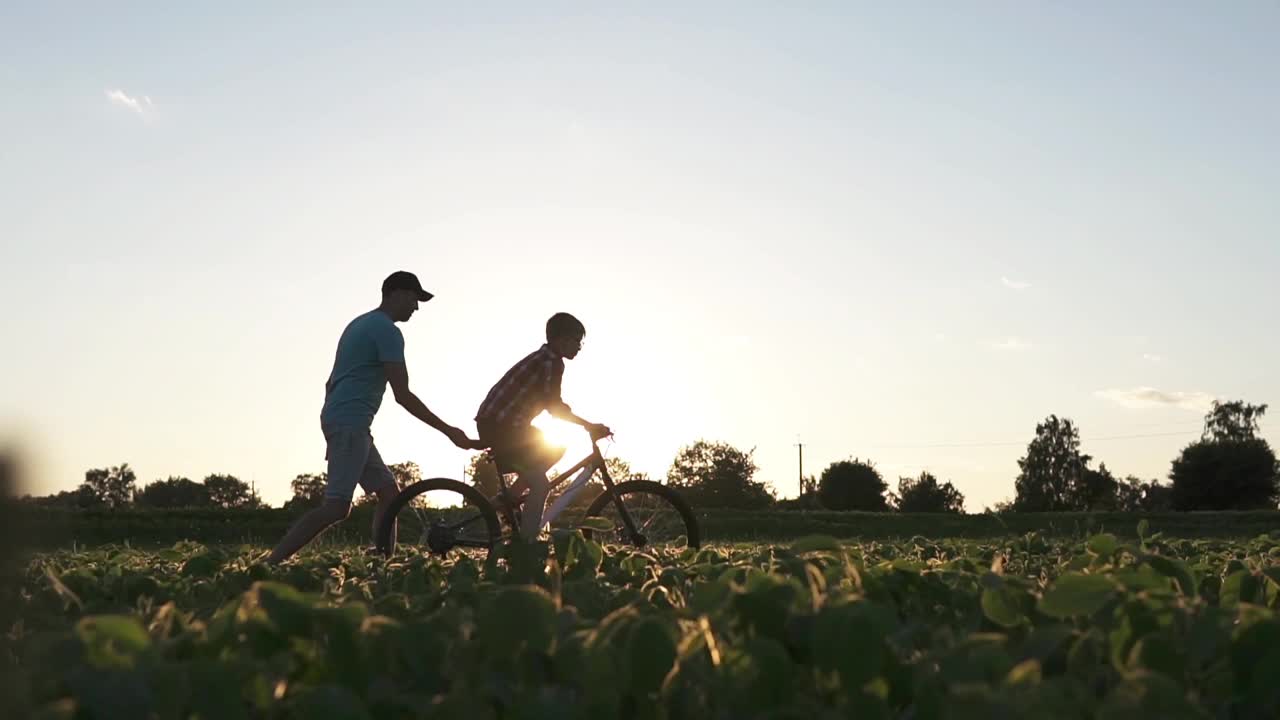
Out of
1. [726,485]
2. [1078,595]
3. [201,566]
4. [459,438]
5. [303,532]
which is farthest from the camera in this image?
[726,485]

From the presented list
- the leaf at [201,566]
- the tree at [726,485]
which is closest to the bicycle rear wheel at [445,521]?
the leaf at [201,566]

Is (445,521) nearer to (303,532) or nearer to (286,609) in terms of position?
(303,532)

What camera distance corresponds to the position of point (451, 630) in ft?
7.22

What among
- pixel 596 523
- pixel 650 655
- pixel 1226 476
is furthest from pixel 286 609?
pixel 1226 476

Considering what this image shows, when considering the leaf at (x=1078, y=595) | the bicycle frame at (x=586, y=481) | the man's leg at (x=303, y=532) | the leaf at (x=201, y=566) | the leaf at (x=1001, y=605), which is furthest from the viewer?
the bicycle frame at (x=586, y=481)

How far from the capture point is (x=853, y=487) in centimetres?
10988

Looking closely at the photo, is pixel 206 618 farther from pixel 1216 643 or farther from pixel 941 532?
pixel 941 532

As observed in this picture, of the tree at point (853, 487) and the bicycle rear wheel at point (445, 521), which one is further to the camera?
the tree at point (853, 487)

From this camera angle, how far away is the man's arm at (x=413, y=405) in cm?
898

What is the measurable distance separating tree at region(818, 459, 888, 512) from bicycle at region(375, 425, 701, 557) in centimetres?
9861

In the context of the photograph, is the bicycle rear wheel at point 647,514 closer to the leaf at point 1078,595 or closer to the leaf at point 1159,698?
the leaf at point 1078,595

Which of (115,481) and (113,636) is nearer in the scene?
(113,636)

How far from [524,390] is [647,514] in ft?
6.14

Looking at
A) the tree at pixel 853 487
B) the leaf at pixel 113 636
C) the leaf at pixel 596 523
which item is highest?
the tree at pixel 853 487
